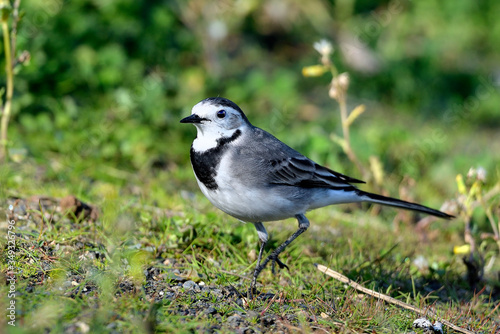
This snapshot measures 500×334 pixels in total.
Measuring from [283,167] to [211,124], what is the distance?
0.69m

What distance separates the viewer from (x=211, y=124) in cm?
475

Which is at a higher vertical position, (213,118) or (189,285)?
(213,118)

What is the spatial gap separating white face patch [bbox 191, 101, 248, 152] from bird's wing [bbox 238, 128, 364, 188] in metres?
0.25

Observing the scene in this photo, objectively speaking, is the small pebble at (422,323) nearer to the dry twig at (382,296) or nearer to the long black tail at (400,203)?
the dry twig at (382,296)

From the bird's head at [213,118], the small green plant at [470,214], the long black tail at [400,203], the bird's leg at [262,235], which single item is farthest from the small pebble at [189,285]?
the small green plant at [470,214]

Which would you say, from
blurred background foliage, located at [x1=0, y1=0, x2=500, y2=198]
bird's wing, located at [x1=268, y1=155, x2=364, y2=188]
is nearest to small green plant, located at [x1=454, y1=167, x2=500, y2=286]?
bird's wing, located at [x1=268, y1=155, x2=364, y2=188]

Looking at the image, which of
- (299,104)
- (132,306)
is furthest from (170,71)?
(132,306)

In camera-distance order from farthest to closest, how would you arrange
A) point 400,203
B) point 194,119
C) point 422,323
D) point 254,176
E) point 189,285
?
point 400,203 → point 194,119 → point 254,176 → point 189,285 → point 422,323

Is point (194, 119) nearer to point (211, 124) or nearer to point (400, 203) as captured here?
point (211, 124)

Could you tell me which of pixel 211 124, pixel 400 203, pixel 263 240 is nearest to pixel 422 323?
pixel 400 203

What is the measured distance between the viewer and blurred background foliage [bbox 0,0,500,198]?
7551 mm

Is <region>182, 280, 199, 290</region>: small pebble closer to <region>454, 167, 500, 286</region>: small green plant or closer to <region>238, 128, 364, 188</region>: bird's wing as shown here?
<region>238, 128, 364, 188</region>: bird's wing

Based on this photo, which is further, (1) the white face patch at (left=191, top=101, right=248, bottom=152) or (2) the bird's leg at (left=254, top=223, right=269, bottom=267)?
(2) the bird's leg at (left=254, top=223, right=269, bottom=267)

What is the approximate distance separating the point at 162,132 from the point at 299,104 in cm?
276
